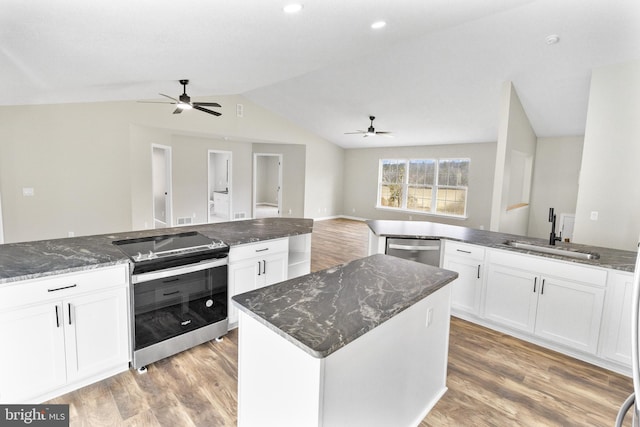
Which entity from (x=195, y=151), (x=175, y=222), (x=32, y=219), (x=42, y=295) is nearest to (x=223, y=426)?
(x=42, y=295)

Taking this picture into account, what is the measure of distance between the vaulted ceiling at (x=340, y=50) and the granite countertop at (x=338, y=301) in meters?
1.91

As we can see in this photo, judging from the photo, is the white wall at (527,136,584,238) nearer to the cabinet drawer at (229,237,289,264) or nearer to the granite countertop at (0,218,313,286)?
the cabinet drawer at (229,237,289,264)

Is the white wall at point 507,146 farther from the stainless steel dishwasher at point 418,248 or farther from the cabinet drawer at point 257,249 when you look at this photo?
the cabinet drawer at point 257,249

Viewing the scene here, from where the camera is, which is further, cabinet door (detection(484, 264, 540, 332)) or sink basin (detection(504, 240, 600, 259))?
cabinet door (detection(484, 264, 540, 332))

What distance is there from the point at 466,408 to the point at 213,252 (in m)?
2.04

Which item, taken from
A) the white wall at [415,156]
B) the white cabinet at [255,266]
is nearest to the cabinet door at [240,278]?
the white cabinet at [255,266]

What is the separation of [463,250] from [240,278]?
2.16 meters

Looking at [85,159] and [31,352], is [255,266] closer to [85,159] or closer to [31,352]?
[31,352]

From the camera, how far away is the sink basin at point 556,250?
2.67 metres

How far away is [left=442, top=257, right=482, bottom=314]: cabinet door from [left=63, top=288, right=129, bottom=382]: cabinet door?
2771mm

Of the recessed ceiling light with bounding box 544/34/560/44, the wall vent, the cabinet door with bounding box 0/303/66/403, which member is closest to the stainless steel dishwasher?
the recessed ceiling light with bounding box 544/34/560/44

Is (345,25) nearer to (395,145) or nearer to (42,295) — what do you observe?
(42,295)

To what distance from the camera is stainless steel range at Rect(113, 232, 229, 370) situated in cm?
219

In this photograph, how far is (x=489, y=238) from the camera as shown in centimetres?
323
